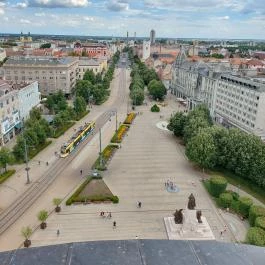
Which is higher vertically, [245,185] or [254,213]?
[254,213]

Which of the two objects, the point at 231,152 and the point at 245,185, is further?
the point at 231,152

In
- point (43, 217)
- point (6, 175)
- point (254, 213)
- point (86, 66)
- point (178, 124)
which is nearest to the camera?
point (43, 217)

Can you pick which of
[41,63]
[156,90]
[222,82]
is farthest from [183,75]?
[41,63]

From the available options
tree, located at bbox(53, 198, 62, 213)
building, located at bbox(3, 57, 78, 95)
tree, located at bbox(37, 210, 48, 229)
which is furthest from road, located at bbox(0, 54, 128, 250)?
building, located at bbox(3, 57, 78, 95)

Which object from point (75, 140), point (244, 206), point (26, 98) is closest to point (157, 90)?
point (26, 98)

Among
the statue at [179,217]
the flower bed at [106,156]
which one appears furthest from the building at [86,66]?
the statue at [179,217]

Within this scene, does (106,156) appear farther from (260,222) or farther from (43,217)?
(260,222)
